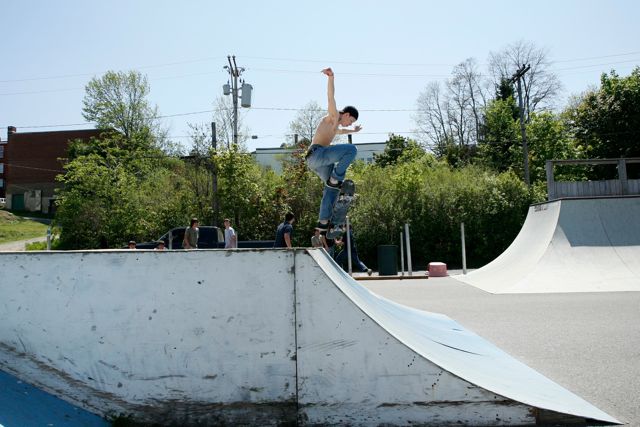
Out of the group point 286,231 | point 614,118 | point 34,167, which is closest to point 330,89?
point 286,231

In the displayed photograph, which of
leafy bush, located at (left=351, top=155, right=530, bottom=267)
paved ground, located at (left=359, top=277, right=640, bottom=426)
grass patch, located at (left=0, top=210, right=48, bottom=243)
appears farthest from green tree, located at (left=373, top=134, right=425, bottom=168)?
paved ground, located at (left=359, top=277, right=640, bottom=426)

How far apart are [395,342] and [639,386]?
2.00 metres

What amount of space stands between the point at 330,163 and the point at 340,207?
54 centimetres

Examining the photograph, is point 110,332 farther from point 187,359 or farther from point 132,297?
point 187,359

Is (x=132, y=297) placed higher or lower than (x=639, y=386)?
higher

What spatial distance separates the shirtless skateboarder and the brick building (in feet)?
178

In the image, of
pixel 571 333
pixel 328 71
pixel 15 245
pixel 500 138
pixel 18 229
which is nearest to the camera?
pixel 328 71

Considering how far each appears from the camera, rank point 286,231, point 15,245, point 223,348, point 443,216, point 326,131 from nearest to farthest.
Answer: point 223,348
point 326,131
point 286,231
point 443,216
point 15,245

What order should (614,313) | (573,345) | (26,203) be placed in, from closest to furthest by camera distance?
(573,345) → (614,313) → (26,203)

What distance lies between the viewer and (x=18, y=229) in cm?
3888

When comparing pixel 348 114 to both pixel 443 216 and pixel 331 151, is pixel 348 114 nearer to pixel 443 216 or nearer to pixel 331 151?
pixel 331 151

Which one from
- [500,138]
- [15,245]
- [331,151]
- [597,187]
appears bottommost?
[15,245]

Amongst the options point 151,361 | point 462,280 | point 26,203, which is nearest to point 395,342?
point 151,361

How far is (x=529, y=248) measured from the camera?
508 inches
